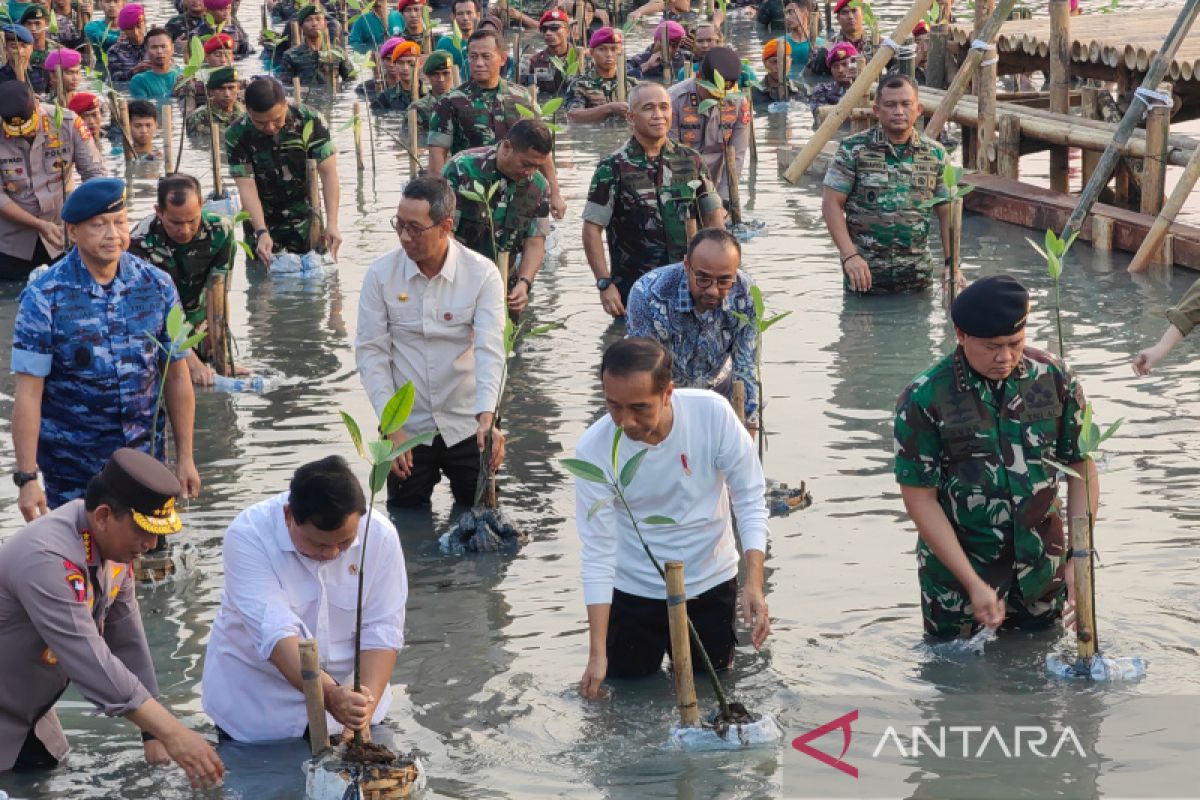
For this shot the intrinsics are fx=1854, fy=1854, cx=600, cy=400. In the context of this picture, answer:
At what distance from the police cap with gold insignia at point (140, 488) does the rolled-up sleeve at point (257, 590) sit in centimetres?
24

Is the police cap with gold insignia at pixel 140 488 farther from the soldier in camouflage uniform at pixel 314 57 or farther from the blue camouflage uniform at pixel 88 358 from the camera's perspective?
the soldier in camouflage uniform at pixel 314 57

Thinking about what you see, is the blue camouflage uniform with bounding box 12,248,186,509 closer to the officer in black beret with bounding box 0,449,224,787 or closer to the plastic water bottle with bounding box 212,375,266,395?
the officer in black beret with bounding box 0,449,224,787

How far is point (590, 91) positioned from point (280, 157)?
8233mm

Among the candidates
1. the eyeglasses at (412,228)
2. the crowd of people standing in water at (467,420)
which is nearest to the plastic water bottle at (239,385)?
the crowd of people standing in water at (467,420)

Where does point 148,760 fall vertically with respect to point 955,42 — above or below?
below

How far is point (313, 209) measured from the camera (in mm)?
12695

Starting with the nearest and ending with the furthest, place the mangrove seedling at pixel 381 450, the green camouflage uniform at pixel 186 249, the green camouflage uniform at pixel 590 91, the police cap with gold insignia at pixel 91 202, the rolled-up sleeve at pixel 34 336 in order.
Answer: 1. the mangrove seedling at pixel 381 450
2. the police cap with gold insignia at pixel 91 202
3. the rolled-up sleeve at pixel 34 336
4. the green camouflage uniform at pixel 186 249
5. the green camouflage uniform at pixel 590 91

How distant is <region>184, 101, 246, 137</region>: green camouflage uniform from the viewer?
1455cm

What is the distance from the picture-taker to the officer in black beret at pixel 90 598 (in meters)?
5.07

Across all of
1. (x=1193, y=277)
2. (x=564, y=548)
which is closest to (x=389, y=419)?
(x=564, y=548)

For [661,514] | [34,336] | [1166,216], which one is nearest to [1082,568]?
[661,514]

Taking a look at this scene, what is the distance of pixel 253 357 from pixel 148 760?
5702 millimetres

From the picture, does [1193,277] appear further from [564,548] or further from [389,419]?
[389,419]

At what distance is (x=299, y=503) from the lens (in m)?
5.12
